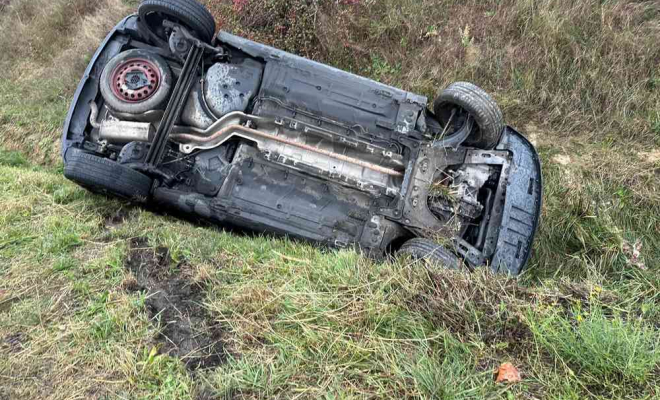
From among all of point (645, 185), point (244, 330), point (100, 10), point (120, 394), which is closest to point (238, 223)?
point (244, 330)

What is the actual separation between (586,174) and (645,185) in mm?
488

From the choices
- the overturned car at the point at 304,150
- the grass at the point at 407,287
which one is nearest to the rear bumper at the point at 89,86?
the overturned car at the point at 304,150

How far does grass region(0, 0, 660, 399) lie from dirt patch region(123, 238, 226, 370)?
0.03ft

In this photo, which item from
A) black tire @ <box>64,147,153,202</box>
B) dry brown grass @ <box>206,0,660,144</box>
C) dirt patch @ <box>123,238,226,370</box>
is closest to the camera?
dirt patch @ <box>123,238,226,370</box>

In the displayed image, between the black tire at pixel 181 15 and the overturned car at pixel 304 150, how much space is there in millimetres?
11

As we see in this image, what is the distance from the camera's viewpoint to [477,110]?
3.56 meters

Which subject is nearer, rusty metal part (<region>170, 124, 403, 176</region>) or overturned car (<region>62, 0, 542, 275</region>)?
overturned car (<region>62, 0, 542, 275</region>)

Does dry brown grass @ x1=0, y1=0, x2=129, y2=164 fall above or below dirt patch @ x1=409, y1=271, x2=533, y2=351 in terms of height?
above

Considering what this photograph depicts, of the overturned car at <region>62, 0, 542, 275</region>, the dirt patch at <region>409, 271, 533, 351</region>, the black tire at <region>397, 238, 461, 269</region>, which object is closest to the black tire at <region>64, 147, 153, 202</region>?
the overturned car at <region>62, 0, 542, 275</region>

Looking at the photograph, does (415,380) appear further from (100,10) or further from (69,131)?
(100,10)

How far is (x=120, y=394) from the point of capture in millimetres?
2098

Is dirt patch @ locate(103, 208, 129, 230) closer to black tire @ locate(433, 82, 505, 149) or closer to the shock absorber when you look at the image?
the shock absorber

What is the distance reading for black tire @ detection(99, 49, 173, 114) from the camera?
151 inches

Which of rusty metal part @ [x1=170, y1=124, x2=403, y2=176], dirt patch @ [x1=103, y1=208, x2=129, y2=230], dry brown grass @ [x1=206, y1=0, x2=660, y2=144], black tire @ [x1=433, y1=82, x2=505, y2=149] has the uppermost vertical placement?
dry brown grass @ [x1=206, y1=0, x2=660, y2=144]
